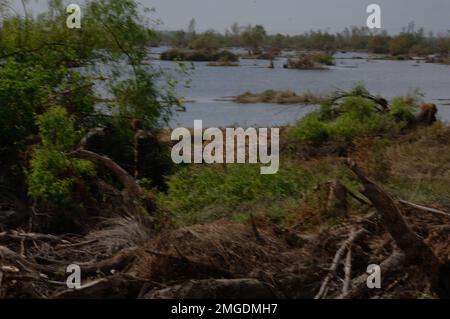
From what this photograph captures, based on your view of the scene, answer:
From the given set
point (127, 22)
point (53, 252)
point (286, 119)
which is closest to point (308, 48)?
point (286, 119)

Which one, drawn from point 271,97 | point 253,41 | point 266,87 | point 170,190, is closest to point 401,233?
point 170,190

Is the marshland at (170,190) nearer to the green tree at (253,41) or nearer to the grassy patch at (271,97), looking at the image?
the grassy patch at (271,97)

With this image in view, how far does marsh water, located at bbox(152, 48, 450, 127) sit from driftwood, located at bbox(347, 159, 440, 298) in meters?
6.34

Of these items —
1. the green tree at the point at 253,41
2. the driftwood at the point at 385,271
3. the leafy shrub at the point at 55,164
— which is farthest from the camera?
the green tree at the point at 253,41

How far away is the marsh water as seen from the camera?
1934 cm

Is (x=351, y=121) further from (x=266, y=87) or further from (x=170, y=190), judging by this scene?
(x=266, y=87)

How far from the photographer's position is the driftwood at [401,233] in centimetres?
740

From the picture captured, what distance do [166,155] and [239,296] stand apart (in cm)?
520

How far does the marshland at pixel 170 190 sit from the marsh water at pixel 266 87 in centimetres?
143

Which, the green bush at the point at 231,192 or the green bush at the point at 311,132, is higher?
the green bush at the point at 311,132

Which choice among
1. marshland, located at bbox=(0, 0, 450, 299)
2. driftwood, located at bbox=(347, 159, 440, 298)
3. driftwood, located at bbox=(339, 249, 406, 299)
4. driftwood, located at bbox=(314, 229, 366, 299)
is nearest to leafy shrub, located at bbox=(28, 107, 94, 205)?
marshland, located at bbox=(0, 0, 450, 299)

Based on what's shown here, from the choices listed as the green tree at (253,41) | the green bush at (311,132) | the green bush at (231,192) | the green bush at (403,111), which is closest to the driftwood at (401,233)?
the green bush at (231,192)

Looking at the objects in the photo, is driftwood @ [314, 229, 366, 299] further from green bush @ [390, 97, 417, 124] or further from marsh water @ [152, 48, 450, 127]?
green bush @ [390, 97, 417, 124]

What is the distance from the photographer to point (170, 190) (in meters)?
10.7
